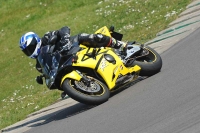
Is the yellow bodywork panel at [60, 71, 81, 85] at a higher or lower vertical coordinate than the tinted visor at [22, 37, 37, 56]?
lower

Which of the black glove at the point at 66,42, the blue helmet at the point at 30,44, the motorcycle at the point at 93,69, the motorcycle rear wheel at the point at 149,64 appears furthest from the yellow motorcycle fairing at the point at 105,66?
the blue helmet at the point at 30,44

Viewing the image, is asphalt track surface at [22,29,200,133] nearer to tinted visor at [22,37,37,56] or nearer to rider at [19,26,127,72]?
rider at [19,26,127,72]

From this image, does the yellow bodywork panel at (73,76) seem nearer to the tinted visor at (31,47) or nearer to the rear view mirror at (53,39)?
the rear view mirror at (53,39)

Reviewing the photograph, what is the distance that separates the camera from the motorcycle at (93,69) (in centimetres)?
925

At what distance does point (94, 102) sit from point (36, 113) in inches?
112

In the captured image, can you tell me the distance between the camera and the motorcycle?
9250 millimetres

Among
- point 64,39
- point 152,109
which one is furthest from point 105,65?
point 152,109

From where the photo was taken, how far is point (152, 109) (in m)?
7.53

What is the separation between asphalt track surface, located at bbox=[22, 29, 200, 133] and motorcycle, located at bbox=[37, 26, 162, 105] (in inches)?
6.9

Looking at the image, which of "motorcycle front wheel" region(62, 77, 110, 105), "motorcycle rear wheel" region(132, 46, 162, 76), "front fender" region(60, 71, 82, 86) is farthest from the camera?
"motorcycle rear wheel" region(132, 46, 162, 76)

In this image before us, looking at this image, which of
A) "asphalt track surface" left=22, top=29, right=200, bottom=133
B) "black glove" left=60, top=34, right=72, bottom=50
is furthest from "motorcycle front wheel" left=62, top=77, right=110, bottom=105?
"black glove" left=60, top=34, right=72, bottom=50

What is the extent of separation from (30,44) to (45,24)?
15.1 m

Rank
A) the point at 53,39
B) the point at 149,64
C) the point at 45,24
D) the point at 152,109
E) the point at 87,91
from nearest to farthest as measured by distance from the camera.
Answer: the point at 152,109 → the point at 87,91 → the point at 53,39 → the point at 149,64 → the point at 45,24

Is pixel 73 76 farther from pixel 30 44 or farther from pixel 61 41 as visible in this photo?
pixel 30 44
